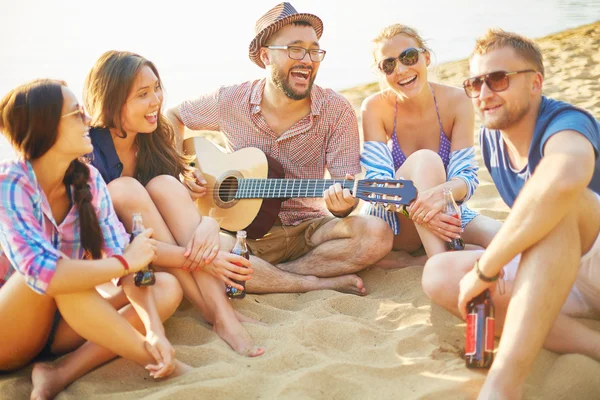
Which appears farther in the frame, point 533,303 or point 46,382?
point 46,382

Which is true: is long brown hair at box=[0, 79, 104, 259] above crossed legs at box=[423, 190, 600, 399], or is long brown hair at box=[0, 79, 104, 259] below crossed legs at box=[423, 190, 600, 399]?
above

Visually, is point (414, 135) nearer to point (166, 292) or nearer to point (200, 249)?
point (200, 249)

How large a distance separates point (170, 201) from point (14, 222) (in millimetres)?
1007

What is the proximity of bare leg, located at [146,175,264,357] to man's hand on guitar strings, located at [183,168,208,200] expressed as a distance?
Result: 64cm

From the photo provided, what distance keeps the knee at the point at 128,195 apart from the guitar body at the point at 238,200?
94 centimetres

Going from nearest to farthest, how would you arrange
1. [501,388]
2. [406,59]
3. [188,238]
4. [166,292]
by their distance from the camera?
[501,388]
[166,292]
[188,238]
[406,59]

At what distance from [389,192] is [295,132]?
2.98ft

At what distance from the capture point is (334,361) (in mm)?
3004

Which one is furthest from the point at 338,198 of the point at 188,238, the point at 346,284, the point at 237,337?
the point at 237,337

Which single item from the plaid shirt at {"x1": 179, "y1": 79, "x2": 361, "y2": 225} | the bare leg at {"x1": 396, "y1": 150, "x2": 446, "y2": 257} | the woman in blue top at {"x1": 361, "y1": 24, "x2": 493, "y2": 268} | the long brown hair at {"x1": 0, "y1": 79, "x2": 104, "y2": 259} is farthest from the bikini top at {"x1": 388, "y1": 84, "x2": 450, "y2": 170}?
the long brown hair at {"x1": 0, "y1": 79, "x2": 104, "y2": 259}

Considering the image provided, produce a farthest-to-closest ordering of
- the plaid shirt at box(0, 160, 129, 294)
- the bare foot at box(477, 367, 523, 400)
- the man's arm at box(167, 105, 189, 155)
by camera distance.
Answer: the man's arm at box(167, 105, 189, 155) < the plaid shirt at box(0, 160, 129, 294) < the bare foot at box(477, 367, 523, 400)

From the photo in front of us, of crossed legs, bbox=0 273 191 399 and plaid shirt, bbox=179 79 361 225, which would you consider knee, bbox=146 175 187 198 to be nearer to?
crossed legs, bbox=0 273 191 399

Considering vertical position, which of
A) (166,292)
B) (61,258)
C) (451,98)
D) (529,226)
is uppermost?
(451,98)

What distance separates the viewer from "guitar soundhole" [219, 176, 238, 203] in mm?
4402
